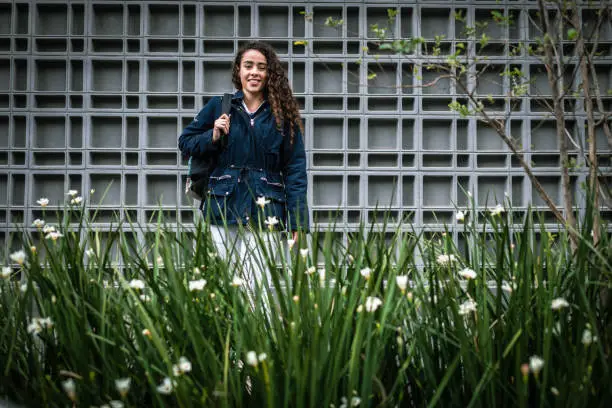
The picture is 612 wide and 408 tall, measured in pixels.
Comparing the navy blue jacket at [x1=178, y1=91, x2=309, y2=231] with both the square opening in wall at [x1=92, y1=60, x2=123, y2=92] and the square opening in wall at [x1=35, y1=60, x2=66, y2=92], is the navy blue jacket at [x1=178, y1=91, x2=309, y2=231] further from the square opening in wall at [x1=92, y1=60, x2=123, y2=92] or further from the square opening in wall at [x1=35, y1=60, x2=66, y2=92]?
the square opening in wall at [x1=35, y1=60, x2=66, y2=92]

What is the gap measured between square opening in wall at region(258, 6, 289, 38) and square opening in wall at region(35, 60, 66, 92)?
1783 mm

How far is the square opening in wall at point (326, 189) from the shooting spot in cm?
525

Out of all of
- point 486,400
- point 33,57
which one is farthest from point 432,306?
point 33,57

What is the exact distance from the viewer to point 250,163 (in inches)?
120

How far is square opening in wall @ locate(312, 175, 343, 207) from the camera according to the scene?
17.2 feet

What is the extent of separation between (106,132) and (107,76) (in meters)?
0.50

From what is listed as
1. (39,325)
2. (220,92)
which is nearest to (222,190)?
(39,325)

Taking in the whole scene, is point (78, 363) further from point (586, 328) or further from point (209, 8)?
point (209, 8)

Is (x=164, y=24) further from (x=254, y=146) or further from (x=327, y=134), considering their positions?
(x=254, y=146)

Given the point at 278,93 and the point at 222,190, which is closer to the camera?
the point at 222,190

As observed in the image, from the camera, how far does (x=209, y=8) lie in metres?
5.19

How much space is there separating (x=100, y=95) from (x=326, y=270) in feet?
13.4

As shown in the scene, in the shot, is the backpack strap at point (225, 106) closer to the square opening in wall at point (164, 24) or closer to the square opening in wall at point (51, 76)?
the square opening in wall at point (164, 24)

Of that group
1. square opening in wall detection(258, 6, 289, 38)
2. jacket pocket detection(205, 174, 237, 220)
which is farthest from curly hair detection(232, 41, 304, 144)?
square opening in wall detection(258, 6, 289, 38)
